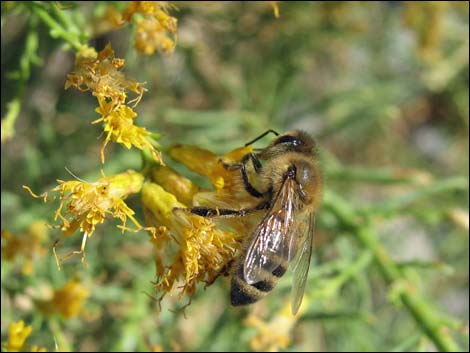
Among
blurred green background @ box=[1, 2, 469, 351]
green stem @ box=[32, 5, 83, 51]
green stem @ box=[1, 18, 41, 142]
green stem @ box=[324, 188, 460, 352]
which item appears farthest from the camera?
blurred green background @ box=[1, 2, 469, 351]

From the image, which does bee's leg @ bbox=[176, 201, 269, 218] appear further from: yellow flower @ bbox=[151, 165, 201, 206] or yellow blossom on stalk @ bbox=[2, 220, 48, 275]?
yellow blossom on stalk @ bbox=[2, 220, 48, 275]

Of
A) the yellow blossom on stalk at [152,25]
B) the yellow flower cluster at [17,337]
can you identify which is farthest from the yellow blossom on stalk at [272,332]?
the yellow blossom on stalk at [152,25]

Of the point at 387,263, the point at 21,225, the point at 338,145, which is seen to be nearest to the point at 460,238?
the point at 338,145

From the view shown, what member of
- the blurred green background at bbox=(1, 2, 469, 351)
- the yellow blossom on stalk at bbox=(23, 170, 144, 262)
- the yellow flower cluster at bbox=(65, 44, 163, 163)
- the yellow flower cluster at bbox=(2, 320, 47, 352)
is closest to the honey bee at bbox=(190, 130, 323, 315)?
the yellow blossom on stalk at bbox=(23, 170, 144, 262)

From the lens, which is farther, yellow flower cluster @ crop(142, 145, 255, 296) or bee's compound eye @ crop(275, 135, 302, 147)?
bee's compound eye @ crop(275, 135, 302, 147)

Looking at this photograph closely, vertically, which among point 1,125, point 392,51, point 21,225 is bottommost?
point 392,51

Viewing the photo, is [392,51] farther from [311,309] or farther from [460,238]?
[311,309]

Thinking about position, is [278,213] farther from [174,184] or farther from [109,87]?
[109,87]
